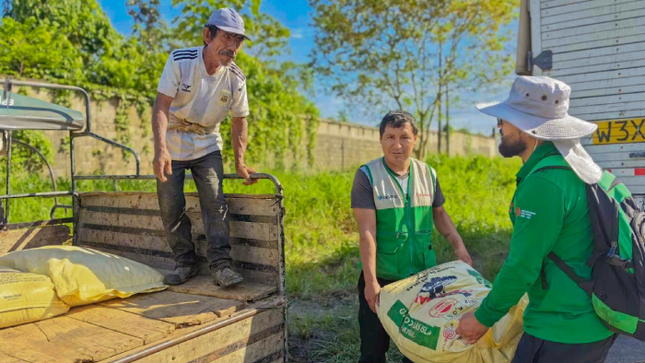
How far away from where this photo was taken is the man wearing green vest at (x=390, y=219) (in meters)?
2.62

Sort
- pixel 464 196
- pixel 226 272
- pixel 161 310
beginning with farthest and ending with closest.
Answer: pixel 464 196, pixel 226 272, pixel 161 310

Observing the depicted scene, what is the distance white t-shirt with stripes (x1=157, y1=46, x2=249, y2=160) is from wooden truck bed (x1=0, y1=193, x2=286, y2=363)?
39 centimetres

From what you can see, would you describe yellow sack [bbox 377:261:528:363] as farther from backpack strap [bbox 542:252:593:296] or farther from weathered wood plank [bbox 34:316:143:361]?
weathered wood plank [bbox 34:316:143:361]

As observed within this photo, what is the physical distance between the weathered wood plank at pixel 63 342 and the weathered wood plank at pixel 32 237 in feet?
4.42

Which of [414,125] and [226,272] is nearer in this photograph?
[414,125]

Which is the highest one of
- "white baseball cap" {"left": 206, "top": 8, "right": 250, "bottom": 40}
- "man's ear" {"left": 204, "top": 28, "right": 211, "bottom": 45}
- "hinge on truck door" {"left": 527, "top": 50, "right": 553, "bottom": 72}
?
"hinge on truck door" {"left": 527, "top": 50, "right": 553, "bottom": 72}

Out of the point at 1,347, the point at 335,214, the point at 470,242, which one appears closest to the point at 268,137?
the point at 335,214

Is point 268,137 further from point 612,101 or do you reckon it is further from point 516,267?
point 516,267

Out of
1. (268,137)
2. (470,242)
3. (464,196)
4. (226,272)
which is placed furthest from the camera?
(268,137)

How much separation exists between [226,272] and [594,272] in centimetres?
198

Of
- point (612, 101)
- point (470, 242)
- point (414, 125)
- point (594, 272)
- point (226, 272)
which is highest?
point (612, 101)

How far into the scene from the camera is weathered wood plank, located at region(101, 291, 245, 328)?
8.13 ft

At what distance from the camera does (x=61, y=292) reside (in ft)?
8.81

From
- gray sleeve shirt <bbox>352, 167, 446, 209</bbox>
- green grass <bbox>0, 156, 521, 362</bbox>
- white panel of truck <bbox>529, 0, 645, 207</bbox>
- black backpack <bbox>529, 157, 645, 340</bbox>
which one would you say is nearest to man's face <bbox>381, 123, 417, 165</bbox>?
gray sleeve shirt <bbox>352, 167, 446, 209</bbox>
